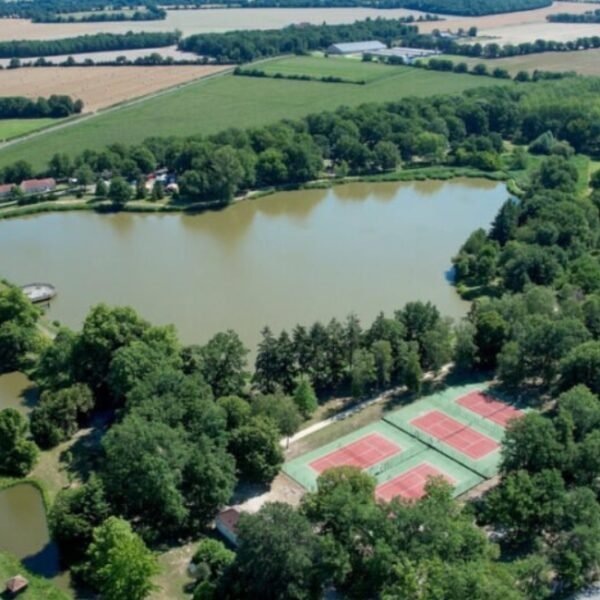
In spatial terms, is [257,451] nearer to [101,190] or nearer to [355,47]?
[101,190]

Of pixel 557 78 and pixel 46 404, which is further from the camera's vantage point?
pixel 557 78

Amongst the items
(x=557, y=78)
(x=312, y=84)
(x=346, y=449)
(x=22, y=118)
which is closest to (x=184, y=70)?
(x=312, y=84)

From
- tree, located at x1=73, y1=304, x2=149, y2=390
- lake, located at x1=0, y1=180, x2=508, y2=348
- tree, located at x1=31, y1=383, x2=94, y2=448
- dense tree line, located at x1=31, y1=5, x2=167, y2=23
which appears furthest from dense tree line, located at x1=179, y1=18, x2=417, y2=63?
tree, located at x1=31, y1=383, x2=94, y2=448

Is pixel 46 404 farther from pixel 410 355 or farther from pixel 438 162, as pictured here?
pixel 438 162

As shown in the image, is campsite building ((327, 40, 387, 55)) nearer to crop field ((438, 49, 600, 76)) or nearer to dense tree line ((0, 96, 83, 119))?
crop field ((438, 49, 600, 76))

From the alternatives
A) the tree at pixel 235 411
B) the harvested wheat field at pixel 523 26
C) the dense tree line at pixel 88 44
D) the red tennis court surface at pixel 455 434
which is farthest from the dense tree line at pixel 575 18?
the tree at pixel 235 411

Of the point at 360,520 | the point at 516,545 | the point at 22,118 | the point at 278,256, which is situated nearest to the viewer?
the point at 360,520

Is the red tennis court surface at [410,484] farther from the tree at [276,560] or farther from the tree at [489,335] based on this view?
the tree at [489,335]
